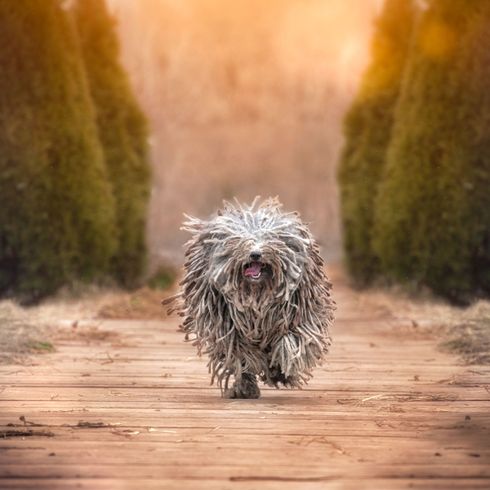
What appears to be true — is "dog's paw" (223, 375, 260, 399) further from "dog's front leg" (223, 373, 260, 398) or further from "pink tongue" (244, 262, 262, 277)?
"pink tongue" (244, 262, 262, 277)

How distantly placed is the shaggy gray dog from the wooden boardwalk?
23 centimetres

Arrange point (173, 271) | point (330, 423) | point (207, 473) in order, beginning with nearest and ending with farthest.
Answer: point (207, 473)
point (330, 423)
point (173, 271)

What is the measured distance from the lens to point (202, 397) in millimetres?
6469

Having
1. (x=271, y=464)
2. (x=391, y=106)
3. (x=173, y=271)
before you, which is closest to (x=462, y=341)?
(x=271, y=464)

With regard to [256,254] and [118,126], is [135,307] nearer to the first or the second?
[118,126]

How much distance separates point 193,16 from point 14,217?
53.6ft

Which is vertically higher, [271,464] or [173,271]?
[271,464]

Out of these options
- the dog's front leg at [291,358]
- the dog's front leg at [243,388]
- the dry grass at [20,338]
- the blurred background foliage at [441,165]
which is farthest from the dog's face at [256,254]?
the blurred background foliage at [441,165]

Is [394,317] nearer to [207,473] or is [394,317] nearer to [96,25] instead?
[96,25]

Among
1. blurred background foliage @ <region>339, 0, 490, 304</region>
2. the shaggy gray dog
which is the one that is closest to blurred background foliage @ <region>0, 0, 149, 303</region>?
blurred background foliage @ <region>339, 0, 490, 304</region>

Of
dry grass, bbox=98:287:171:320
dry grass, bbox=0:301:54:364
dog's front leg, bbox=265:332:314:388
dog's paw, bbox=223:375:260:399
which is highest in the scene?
dog's front leg, bbox=265:332:314:388

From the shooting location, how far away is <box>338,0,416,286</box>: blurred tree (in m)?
14.7

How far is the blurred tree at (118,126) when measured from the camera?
14211mm

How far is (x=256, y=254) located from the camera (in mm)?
5996
